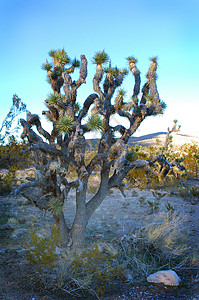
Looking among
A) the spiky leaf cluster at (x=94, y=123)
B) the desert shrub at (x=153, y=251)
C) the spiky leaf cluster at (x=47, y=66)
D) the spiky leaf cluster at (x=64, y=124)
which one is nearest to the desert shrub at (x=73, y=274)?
the desert shrub at (x=153, y=251)

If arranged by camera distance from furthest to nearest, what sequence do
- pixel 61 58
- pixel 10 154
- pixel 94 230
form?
1. pixel 10 154
2. pixel 94 230
3. pixel 61 58

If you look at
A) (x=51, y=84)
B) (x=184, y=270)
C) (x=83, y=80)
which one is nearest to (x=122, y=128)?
(x=83, y=80)

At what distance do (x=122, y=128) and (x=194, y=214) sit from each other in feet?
12.7

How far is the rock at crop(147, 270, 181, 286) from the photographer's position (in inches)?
149

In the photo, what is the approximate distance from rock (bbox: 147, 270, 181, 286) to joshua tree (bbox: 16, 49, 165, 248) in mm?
1770

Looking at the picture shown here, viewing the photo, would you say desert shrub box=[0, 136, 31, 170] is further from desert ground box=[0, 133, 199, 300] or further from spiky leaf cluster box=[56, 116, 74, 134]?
spiky leaf cluster box=[56, 116, 74, 134]

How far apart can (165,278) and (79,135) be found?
2922 millimetres

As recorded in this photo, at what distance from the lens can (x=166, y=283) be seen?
3764 mm

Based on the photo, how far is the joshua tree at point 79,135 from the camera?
4.97m

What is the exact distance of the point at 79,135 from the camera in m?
5.01

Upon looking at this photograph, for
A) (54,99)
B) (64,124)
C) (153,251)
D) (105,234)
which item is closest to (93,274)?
(153,251)

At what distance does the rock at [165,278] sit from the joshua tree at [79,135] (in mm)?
1770

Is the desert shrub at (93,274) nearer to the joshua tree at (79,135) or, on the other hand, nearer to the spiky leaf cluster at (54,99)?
the joshua tree at (79,135)

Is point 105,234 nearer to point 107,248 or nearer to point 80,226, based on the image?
point 80,226
